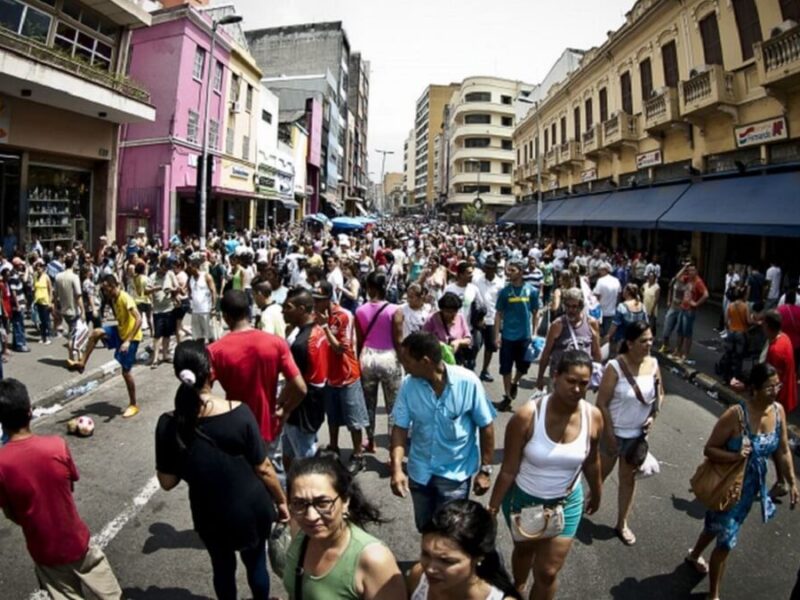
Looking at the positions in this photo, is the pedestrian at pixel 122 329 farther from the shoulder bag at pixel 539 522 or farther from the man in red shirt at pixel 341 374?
the shoulder bag at pixel 539 522

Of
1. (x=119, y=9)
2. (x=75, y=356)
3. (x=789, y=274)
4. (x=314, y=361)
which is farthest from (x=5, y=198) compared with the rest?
(x=789, y=274)

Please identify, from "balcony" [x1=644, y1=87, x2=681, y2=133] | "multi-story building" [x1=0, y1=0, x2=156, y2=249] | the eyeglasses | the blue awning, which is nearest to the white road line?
the eyeglasses

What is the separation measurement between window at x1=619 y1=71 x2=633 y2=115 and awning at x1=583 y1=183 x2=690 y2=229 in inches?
137

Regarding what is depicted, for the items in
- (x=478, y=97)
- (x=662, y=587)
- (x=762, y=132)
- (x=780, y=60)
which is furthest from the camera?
(x=478, y=97)

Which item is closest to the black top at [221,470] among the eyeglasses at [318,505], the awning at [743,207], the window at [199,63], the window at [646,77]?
the eyeglasses at [318,505]

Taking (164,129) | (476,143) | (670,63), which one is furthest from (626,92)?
(476,143)

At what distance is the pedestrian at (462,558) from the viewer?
178 cm

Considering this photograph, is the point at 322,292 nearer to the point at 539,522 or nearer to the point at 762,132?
the point at 539,522

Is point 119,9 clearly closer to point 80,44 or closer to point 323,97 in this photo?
point 80,44

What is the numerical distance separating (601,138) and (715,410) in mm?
20158

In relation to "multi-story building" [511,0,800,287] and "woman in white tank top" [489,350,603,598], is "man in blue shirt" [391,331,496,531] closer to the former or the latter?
"woman in white tank top" [489,350,603,598]

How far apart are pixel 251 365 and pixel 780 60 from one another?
14.2m

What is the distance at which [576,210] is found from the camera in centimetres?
2734

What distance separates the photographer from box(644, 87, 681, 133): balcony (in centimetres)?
1802
